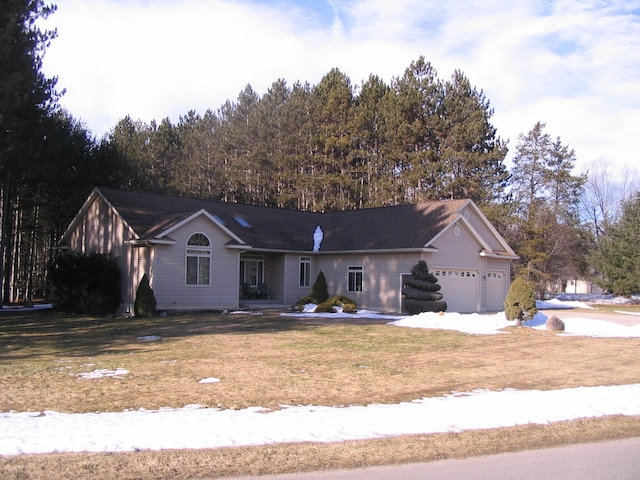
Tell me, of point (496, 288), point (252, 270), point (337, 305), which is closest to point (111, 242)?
point (252, 270)

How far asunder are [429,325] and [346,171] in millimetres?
27759

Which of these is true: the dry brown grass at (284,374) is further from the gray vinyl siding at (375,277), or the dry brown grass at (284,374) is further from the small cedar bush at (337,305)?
the gray vinyl siding at (375,277)

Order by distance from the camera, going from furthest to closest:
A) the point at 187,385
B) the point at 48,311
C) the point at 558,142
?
the point at 558,142, the point at 48,311, the point at 187,385

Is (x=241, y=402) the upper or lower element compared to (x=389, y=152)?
lower

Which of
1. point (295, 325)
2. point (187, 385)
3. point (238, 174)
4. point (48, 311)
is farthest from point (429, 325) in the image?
point (238, 174)

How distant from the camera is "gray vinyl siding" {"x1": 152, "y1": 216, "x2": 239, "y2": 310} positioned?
83.3ft

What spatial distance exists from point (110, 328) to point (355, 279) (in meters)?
12.9

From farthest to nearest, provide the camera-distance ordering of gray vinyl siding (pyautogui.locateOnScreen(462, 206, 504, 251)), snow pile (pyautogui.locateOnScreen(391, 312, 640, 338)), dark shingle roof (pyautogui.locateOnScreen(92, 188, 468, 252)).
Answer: gray vinyl siding (pyautogui.locateOnScreen(462, 206, 504, 251)) → dark shingle roof (pyautogui.locateOnScreen(92, 188, 468, 252)) → snow pile (pyautogui.locateOnScreen(391, 312, 640, 338))

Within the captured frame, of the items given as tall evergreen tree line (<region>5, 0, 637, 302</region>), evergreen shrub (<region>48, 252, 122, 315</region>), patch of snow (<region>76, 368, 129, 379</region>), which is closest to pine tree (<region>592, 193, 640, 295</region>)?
tall evergreen tree line (<region>5, 0, 637, 302</region>)

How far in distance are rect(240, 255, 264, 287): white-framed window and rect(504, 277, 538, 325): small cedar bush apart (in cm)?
1341

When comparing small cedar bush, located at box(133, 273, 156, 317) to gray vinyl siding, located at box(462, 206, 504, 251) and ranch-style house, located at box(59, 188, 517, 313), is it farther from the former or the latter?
gray vinyl siding, located at box(462, 206, 504, 251)

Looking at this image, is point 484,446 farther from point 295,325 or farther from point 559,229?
point 559,229

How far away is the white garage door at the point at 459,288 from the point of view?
2952 centimetres

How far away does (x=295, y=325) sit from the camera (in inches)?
868
